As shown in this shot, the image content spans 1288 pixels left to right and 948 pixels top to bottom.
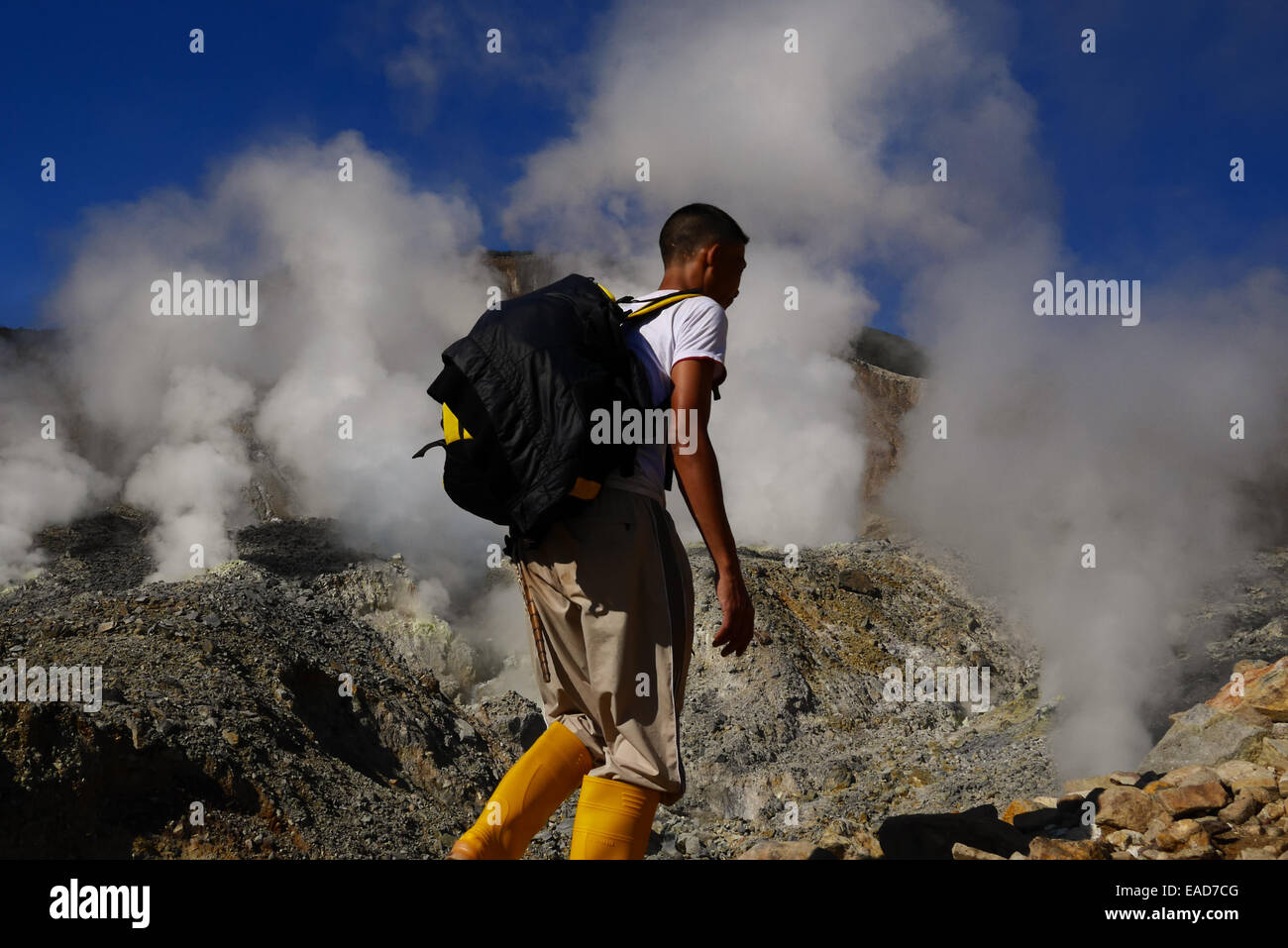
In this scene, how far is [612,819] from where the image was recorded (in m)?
2.06

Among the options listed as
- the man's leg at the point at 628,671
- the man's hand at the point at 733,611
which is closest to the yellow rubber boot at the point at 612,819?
the man's leg at the point at 628,671

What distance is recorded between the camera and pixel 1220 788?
3535 mm

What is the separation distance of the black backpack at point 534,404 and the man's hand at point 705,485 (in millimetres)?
97

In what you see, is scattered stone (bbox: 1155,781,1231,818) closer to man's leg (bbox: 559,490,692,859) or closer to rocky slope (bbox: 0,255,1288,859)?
rocky slope (bbox: 0,255,1288,859)

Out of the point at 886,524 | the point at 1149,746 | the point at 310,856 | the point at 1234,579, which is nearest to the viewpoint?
the point at 310,856

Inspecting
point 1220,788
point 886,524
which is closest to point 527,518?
point 1220,788

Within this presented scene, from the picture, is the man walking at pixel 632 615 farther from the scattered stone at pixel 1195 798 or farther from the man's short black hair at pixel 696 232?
the scattered stone at pixel 1195 798

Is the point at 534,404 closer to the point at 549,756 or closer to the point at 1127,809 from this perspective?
the point at 549,756

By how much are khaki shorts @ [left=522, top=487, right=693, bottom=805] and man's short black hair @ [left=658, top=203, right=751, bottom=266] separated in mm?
659

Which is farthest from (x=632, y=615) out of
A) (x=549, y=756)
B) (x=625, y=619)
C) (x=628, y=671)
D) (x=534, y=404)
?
(x=534, y=404)

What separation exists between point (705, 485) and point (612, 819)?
30.2 inches
